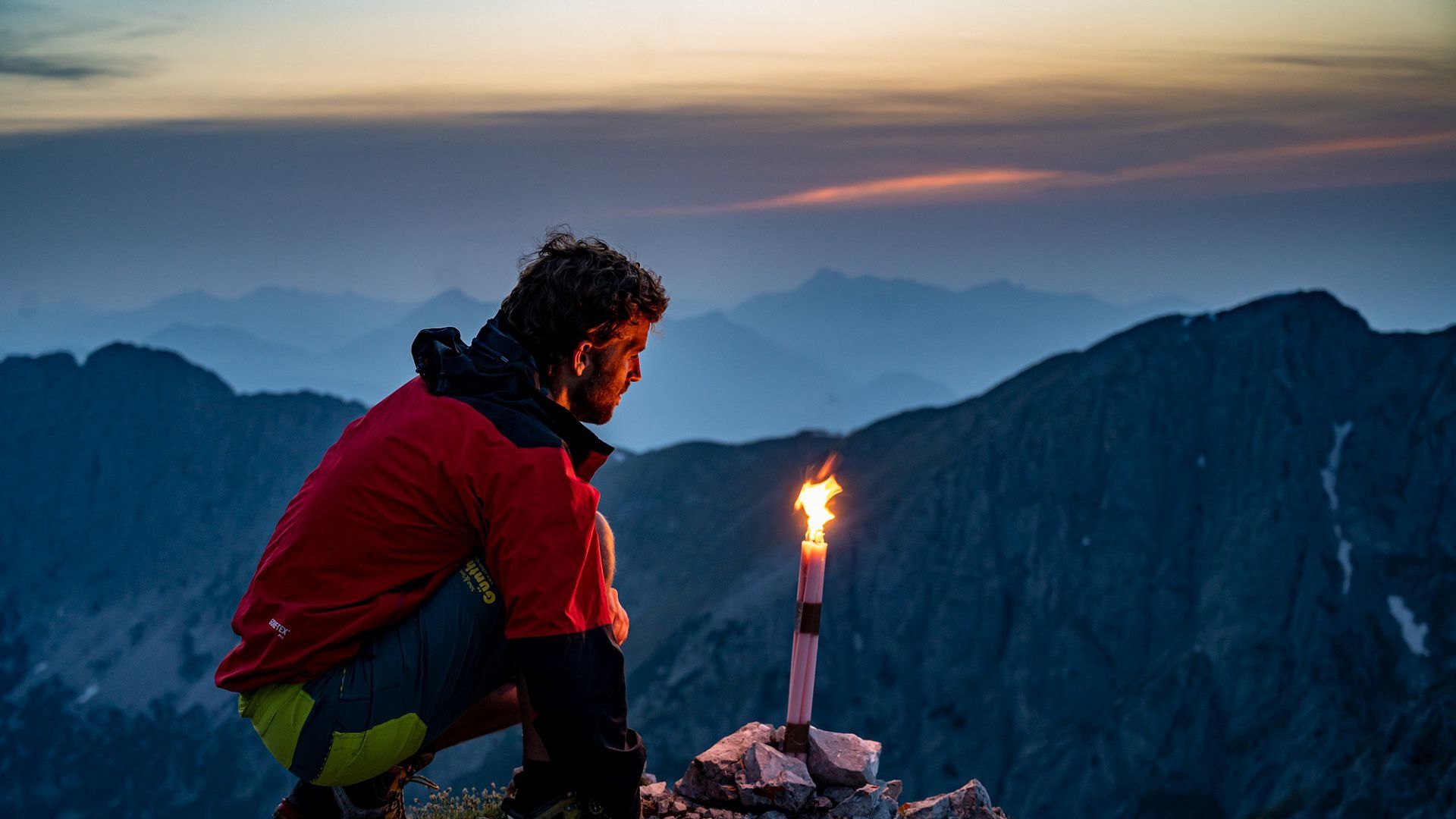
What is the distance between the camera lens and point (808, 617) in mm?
8031

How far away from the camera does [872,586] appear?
116688mm

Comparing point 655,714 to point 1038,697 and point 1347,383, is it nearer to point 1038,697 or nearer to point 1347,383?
point 1038,697

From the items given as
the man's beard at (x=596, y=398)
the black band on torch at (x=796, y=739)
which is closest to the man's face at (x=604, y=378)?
the man's beard at (x=596, y=398)

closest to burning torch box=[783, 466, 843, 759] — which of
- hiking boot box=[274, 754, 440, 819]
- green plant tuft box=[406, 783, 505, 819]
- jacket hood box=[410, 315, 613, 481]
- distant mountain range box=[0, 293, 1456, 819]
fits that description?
jacket hood box=[410, 315, 613, 481]

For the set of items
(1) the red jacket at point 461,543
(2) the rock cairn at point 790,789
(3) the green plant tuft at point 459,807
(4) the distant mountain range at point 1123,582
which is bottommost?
(4) the distant mountain range at point 1123,582

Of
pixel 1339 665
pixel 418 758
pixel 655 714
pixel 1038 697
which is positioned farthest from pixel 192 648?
pixel 418 758

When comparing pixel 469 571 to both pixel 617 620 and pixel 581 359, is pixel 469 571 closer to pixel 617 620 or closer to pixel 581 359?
pixel 617 620

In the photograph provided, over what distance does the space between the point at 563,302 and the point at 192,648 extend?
198 metres

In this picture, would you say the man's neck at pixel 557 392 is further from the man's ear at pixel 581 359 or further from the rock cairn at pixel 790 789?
the rock cairn at pixel 790 789

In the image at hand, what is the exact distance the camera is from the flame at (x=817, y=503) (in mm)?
7828

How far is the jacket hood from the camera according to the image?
5715 millimetres

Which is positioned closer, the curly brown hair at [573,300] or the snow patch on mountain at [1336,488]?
the curly brown hair at [573,300]

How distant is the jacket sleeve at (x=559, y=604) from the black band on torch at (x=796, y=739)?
10.1 feet

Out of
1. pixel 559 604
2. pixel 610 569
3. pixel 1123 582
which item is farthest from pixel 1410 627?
pixel 559 604
